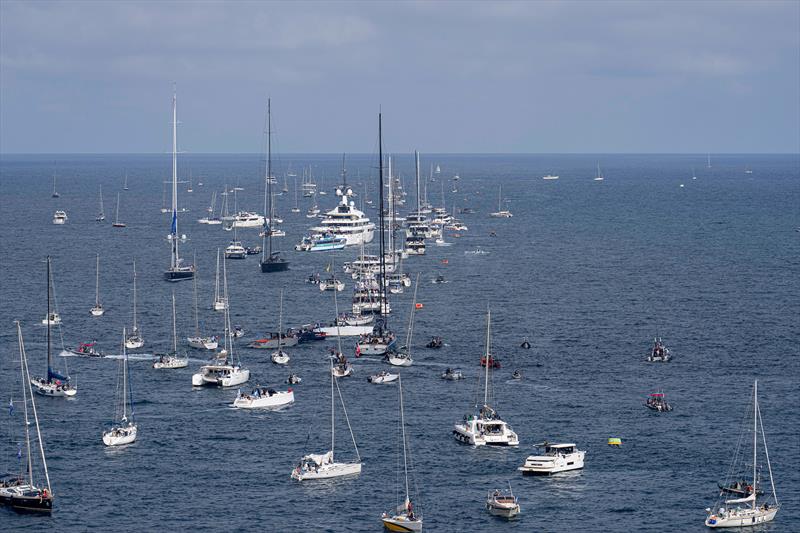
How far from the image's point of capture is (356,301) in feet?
529

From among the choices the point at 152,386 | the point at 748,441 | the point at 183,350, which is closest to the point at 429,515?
the point at 748,441

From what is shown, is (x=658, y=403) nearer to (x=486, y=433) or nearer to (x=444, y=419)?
(x=486, y=433)

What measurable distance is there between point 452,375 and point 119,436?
3546 cm

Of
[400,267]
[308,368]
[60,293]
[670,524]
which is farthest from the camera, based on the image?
[400,267]

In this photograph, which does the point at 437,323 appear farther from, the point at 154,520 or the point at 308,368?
the point at 154,520

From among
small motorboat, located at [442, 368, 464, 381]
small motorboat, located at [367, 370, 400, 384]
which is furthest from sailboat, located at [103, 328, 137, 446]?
small motorboat, located at [442, 368, 464, 381]

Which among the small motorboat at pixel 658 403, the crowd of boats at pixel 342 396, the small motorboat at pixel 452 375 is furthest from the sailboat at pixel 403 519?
the small motorboat at pixel 452 375

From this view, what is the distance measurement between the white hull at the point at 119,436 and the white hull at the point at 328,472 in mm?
15897

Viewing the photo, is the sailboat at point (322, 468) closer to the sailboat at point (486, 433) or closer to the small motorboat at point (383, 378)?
the sailboat at point (486, 433)

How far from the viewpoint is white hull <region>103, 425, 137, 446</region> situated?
101m

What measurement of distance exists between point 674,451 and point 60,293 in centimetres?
10426

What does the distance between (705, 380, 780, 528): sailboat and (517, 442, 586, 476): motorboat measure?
1113cm

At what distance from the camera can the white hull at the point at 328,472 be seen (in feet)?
306

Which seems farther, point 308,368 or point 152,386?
point 308,368
